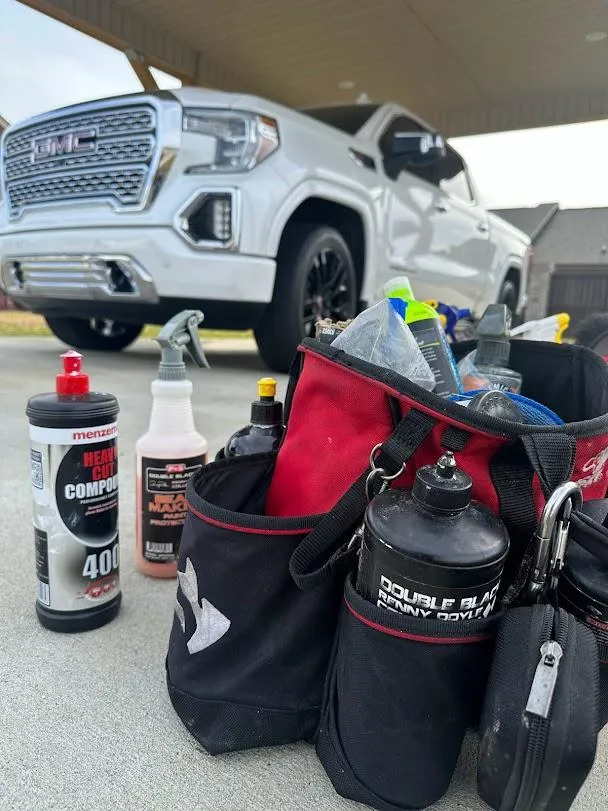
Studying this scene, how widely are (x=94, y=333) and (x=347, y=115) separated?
87.1 inches

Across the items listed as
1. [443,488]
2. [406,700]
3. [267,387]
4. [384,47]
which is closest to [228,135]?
[267,387]

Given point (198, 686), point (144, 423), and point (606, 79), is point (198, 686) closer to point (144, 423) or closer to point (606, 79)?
point (144, 423)

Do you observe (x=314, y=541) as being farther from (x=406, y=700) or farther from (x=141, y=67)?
(x=141, y=67)

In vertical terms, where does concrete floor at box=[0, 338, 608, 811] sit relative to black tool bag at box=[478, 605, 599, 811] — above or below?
below

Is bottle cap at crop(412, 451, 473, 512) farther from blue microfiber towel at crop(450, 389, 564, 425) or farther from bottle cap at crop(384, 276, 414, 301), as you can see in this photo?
bottle cap at crop(384, 276, 414, 301)

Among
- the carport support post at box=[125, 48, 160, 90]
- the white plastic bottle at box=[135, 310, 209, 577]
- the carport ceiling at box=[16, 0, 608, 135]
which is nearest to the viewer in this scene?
the white plastic bottle at box=[135, 310, 209, 577]

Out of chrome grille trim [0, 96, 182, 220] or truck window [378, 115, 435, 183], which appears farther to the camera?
truck window [378, 115, 435, 183]

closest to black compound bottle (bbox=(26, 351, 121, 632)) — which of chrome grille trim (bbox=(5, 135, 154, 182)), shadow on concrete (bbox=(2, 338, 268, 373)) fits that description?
chrome grille trim (bbox=(5, 135, 154, 182))

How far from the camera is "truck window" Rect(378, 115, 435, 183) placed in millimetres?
3480

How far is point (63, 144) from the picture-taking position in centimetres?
280

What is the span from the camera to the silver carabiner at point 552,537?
60 cm

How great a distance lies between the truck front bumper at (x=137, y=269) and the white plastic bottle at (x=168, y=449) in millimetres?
1563

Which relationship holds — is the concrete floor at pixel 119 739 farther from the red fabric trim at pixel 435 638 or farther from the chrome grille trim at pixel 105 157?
the chrome grille trim at pixel 105 157

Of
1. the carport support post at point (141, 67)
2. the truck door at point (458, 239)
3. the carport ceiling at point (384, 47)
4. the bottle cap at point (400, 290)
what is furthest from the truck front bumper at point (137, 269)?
the carport support post at point (141, 67)
